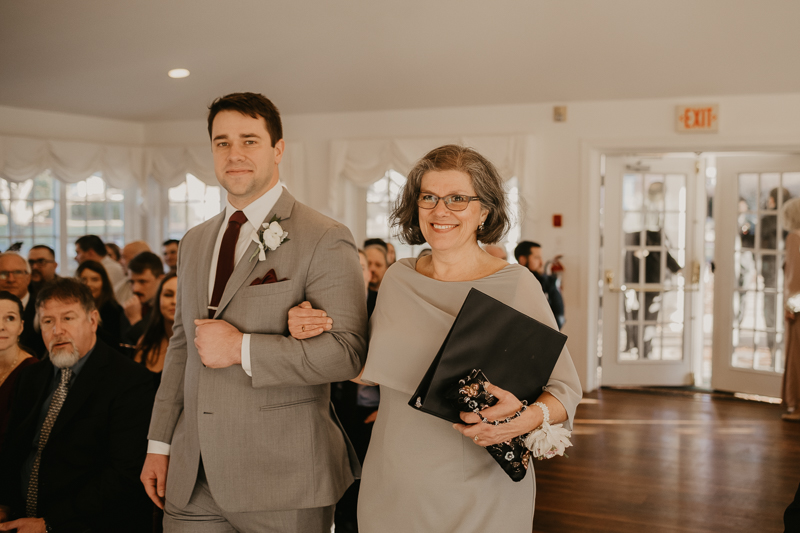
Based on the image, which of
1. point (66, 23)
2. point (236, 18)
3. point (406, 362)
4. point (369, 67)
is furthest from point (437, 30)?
point (406, 362)

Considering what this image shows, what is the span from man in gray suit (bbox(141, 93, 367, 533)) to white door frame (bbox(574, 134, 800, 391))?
5.22 meters

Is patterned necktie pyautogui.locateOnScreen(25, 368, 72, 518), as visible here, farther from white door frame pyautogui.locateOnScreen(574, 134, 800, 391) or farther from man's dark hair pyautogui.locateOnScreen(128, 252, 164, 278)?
white door frame pyautogui.locateOnScreen(574, 134, 800, 391)

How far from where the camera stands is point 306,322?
1.60 metres

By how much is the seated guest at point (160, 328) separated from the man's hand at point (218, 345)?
1.82 m

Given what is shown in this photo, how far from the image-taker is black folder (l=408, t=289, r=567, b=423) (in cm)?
140

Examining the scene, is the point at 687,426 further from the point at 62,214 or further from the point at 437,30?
the point at 62,214

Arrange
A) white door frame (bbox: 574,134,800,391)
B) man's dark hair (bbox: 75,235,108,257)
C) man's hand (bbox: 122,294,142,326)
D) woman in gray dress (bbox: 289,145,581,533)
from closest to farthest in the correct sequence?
woman in gray dress (bbox: 289,145,581,533) → man's hand (bbox: 122,294,142,326) → man's dark hair (bbox: 75,235,108,257) → white door frame (bbox: 574,134,800,391)

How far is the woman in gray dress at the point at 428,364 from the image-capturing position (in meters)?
1.50

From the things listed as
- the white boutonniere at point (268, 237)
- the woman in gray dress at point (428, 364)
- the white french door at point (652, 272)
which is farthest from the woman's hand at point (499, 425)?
the white french door at point (652, 272)

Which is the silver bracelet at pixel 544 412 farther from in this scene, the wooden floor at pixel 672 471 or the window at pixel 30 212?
the window at pixel 30 212

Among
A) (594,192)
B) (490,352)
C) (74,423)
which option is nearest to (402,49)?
(594,192)

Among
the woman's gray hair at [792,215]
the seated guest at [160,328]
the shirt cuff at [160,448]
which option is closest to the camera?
the shirt cuff at [160,448]

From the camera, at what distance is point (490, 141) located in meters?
6.78

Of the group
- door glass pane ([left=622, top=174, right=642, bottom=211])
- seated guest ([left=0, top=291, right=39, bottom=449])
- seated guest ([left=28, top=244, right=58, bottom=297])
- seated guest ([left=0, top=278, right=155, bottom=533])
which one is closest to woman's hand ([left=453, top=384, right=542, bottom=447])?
seated guest ([left=0, top=278, right=155, bottom=533])
